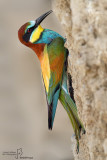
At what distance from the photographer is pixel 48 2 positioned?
5688mm

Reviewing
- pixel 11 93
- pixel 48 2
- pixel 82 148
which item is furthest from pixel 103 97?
pixel 48 2

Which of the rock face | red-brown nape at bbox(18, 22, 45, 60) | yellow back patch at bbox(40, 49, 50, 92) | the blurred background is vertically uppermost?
the rock face

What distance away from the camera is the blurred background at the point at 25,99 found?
4891 mm

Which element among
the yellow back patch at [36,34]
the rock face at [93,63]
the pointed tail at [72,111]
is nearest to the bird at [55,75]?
the pointed tail at [72,111]

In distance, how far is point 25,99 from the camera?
17.4 feet

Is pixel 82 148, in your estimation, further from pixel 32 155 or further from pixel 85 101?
pixel 32 155

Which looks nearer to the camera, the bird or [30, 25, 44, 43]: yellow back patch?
the bird

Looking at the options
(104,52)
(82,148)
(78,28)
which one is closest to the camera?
(104,52)

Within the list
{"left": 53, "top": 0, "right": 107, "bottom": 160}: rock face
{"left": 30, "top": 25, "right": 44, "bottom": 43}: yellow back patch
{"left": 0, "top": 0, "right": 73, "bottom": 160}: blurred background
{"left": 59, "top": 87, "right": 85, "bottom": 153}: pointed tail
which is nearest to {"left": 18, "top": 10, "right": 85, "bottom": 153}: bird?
{"left": 59, "top": 87, "right": 85, "bottom": 153}: pointed tail

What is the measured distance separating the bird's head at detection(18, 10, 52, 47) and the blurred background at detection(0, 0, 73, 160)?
2.30m

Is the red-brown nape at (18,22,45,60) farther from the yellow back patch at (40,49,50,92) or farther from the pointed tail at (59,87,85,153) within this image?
the pointed tail at (59,87,85,153)

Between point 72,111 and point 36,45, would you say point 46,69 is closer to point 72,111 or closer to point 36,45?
point 36,45

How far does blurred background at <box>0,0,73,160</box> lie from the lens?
4.89 metres

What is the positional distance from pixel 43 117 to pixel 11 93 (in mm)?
644
